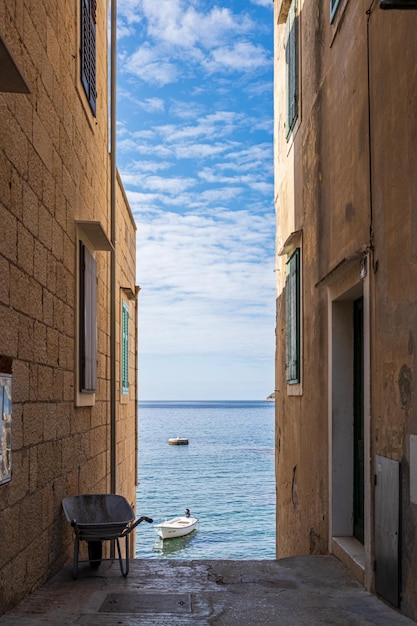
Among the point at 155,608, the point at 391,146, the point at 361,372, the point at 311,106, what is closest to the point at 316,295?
the point at 361,372

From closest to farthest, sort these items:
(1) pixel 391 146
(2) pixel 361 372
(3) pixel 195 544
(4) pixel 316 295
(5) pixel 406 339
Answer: (5) pixel 406 339 → (1) pixel 391 146 → (2) pixel 361 372 → (4) pixel 316 295 → (3) pixel 195 544

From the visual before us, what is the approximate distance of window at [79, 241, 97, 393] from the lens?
295 inches

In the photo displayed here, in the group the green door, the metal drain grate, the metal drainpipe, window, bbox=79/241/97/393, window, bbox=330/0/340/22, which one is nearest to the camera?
the metal drain grate

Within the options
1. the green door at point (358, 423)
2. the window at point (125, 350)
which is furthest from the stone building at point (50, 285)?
the green door at point (358, 423)

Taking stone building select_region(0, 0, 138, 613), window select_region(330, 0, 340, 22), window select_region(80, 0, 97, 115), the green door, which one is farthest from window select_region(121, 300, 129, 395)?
window select_region(330, 0, 340, 22)

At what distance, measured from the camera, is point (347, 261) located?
6398 mm

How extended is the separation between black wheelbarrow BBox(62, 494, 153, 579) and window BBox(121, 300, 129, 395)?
5.38 metres

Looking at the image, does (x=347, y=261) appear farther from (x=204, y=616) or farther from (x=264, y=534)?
(x=264, y=534)

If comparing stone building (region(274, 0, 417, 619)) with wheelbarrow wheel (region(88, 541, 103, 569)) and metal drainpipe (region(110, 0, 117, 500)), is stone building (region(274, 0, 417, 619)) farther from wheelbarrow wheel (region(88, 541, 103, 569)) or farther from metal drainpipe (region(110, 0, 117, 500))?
metal drainpipe (region(110, 0, 117, 500))

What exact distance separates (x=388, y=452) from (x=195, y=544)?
22.6 metres

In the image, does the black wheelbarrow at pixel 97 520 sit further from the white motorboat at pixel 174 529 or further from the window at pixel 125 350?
the white motorboat at pixel 174 529

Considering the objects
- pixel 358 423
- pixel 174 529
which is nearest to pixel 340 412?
pixel 358 423

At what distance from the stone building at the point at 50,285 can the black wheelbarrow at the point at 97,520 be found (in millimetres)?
158

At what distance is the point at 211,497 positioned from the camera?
38.2 metres
